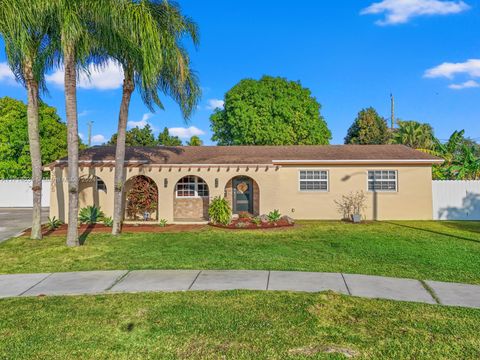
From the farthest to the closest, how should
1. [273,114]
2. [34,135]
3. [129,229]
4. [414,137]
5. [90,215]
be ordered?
1. [273,114]
2. [414,137]
3. [90,215]
4. [129,229]
5. [34,135]

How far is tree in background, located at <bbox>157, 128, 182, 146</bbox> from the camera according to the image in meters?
40.6

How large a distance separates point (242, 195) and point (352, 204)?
5.52 m

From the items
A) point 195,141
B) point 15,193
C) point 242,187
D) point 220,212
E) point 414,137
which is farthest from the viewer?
point 195,141

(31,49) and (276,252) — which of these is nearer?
(276,252)

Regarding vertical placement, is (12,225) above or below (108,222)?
below

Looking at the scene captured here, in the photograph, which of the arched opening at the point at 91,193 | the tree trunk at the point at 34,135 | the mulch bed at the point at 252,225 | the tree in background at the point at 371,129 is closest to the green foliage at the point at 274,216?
the mulch bed at the point at 252,225

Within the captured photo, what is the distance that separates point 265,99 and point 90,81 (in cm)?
2315

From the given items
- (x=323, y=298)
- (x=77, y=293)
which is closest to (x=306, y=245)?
(x=323, y=298)

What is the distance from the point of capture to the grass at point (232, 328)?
465 centimetres

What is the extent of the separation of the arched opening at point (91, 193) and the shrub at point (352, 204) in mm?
11506

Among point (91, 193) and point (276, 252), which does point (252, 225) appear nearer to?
point (276, 252)

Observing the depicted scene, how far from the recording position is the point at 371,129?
36.3 metres

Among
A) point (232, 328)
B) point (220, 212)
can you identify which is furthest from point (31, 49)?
point (232, 328)

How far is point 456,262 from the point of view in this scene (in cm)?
937
